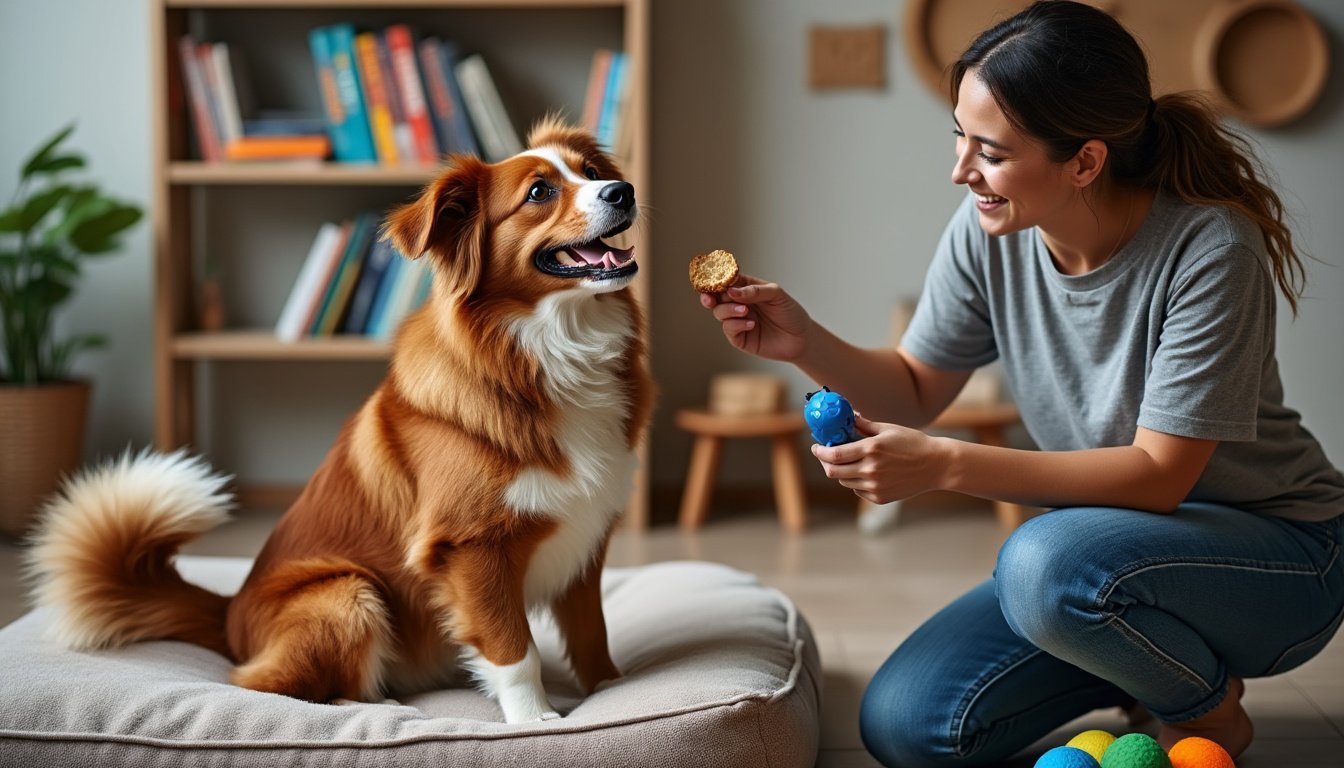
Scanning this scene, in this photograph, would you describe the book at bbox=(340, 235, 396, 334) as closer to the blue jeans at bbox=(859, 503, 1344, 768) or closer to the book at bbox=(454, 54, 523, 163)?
the book at bbox=(454, 54, 523, 163)

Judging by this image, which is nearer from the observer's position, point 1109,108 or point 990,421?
point 1109,108

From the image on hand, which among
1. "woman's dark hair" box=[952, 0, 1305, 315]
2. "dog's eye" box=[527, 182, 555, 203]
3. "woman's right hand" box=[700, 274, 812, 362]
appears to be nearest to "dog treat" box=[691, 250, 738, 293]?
"woman's right hand" box=[700, 274, 812, 362]

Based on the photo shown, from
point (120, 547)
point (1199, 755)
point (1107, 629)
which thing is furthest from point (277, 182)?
point (1199, 755)

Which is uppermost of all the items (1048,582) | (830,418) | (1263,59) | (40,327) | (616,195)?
(1263,59)

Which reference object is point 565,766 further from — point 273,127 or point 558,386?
point 273,127

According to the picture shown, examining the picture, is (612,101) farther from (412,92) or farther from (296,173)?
(296,173)

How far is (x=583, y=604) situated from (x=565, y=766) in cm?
33

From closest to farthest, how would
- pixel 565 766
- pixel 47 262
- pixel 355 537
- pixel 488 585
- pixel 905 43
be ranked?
pixel 565 766 → pixel 488 585 → pixel 355 537 → pixel 47 262 → pixel 905 43

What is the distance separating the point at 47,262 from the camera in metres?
3.19

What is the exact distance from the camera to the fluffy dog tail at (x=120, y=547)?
1762 millimetres

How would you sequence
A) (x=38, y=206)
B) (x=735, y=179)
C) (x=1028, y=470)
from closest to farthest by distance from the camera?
1. (x=1028, y=470)
2. (x=38, y=206)
3. (x=735, y=179)

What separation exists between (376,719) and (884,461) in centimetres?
70

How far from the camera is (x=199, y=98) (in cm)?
335

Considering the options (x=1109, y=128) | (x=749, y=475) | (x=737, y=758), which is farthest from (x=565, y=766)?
(x=749, y=475)
